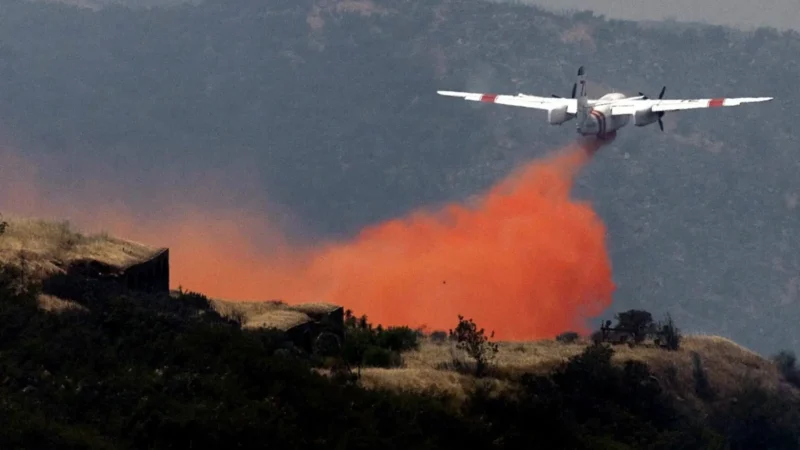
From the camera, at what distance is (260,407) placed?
52.8 meters

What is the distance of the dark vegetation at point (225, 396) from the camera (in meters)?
49.9

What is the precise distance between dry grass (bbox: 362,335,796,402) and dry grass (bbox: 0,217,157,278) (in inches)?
468

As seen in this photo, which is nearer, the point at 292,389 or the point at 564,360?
the point at 292,389

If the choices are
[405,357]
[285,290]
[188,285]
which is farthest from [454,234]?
A: [405,357]

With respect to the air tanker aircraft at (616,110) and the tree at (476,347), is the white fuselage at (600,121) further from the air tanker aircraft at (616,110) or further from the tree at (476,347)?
the tree at (476,347)

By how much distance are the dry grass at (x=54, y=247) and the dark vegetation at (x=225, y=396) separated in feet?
7.39

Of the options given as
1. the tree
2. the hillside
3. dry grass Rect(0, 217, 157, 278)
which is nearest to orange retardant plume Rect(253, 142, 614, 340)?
the hillside

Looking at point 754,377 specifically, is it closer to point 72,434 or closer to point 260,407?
point 260,407

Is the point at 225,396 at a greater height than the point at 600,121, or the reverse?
the point at 600,121

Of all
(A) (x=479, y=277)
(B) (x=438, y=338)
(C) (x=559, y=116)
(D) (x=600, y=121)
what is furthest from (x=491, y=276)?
(B) (x=438, y=338)

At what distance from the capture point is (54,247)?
6619 centimetres

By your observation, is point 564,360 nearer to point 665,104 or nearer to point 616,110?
point 665,104

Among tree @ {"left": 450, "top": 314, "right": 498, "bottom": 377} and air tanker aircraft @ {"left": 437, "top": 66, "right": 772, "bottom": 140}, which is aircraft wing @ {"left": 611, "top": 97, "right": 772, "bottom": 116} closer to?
air tanker aircraft @ {"left": 437, "top": 66, "right": 772, "bottom": 140}

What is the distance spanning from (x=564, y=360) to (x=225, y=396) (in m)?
19.8
